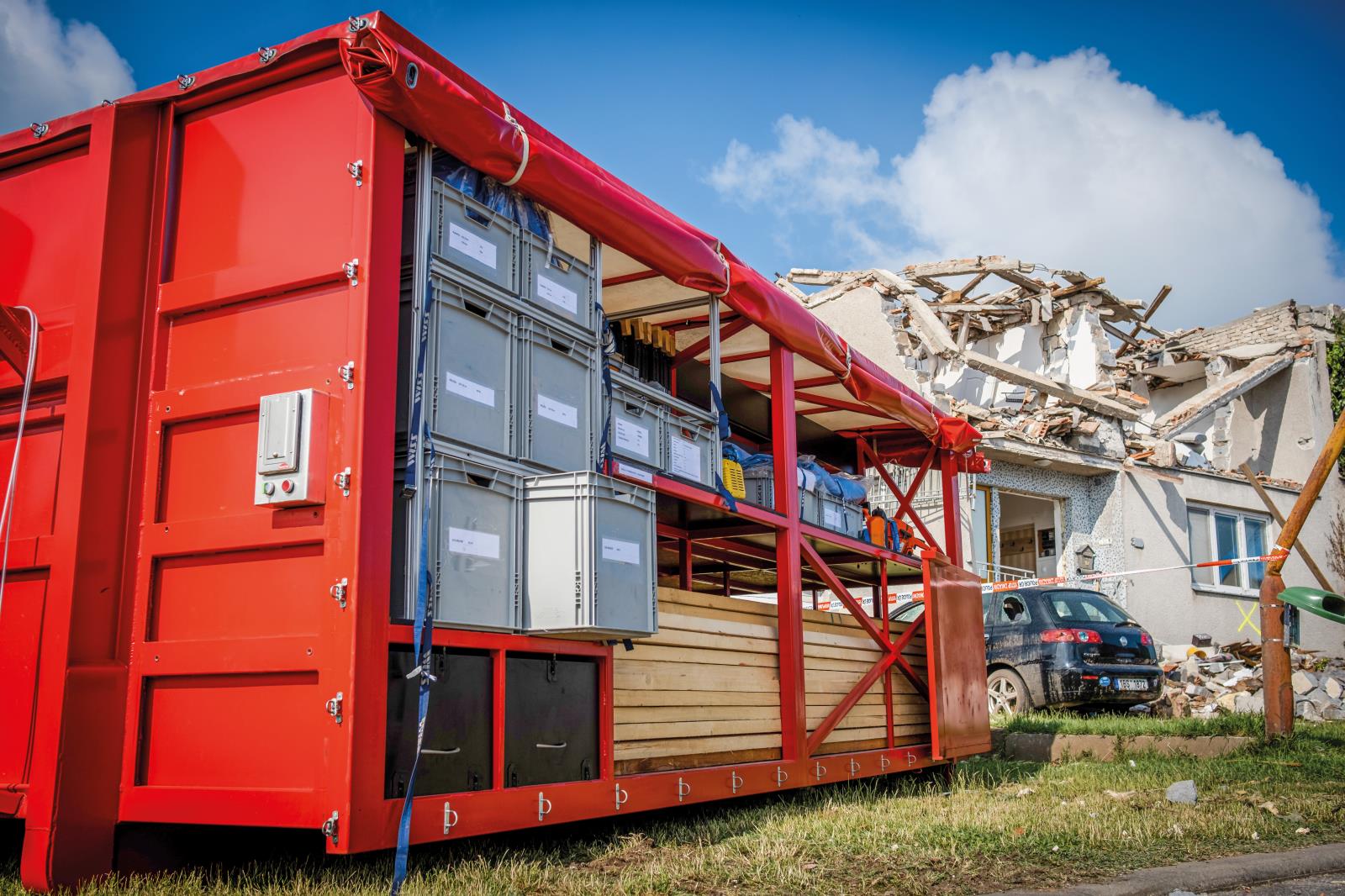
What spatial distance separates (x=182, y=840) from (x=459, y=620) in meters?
1.70

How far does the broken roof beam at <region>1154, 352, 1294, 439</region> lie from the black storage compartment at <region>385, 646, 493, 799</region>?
19.4m

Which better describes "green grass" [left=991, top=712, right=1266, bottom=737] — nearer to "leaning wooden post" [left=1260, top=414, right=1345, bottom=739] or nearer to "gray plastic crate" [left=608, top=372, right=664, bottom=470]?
"leaning wooden post" [left=1260, top=414, right=1345, bottom=739]

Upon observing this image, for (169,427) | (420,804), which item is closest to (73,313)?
(169,427)

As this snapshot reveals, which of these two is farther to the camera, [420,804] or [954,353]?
[954,353]

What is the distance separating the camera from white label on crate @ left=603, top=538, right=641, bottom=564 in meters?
5.56

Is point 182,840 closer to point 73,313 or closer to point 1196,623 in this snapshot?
point 73,313

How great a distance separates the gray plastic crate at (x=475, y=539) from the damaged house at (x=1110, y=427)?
1353 centimetres

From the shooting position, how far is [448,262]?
205 inches

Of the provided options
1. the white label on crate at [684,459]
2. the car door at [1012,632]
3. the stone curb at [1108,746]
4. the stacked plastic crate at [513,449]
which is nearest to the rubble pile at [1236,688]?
the car door at [1012,632]

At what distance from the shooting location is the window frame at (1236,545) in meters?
20.7

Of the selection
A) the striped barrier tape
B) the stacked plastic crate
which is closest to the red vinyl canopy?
the stacked plastic crate

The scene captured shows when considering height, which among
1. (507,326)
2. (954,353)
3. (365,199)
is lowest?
(507,326)

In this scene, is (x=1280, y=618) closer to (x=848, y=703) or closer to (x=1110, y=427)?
(x=848, y=703)

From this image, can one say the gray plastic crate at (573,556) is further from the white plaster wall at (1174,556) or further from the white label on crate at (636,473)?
the white plaster wall at (1174,556)
